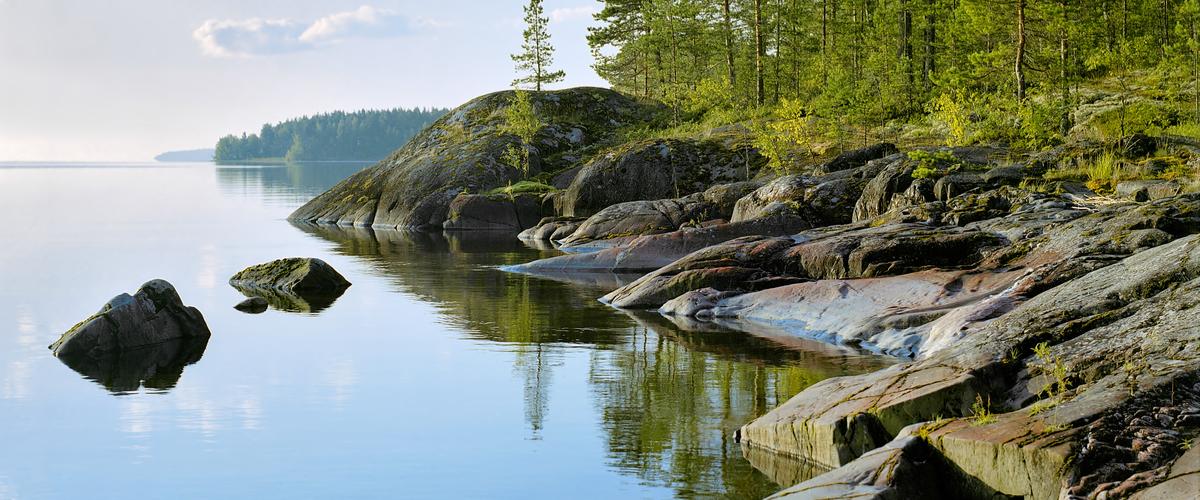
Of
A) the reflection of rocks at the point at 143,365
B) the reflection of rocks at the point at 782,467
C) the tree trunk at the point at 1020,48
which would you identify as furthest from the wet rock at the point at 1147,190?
the reflection of rocks at the point at 143,365

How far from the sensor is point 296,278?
86.3 feet

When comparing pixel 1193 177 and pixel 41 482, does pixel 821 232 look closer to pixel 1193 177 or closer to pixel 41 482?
pixel 1193 177

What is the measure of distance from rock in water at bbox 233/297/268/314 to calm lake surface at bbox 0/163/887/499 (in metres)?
0.37

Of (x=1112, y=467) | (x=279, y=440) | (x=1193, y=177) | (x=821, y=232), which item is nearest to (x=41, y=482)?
(x=279, y=440)

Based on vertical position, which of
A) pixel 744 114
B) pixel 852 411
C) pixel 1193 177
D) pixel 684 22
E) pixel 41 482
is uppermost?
pixel 684 22

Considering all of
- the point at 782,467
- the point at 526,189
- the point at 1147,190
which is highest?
the point at 526,189

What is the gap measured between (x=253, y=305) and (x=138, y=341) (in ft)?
17.8

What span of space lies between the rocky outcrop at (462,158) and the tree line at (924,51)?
5664 millimetres

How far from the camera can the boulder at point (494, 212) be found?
4834 cm

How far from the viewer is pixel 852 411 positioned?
413 inches

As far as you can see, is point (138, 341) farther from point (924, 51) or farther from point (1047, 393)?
point (924, 51)

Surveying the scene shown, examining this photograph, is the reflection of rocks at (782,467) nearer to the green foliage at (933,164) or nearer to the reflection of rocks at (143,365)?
the reflection of rocks at (143,365)

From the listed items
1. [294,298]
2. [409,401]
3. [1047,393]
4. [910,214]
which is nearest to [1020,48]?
[910,214]

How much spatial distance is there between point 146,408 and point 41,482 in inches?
124
